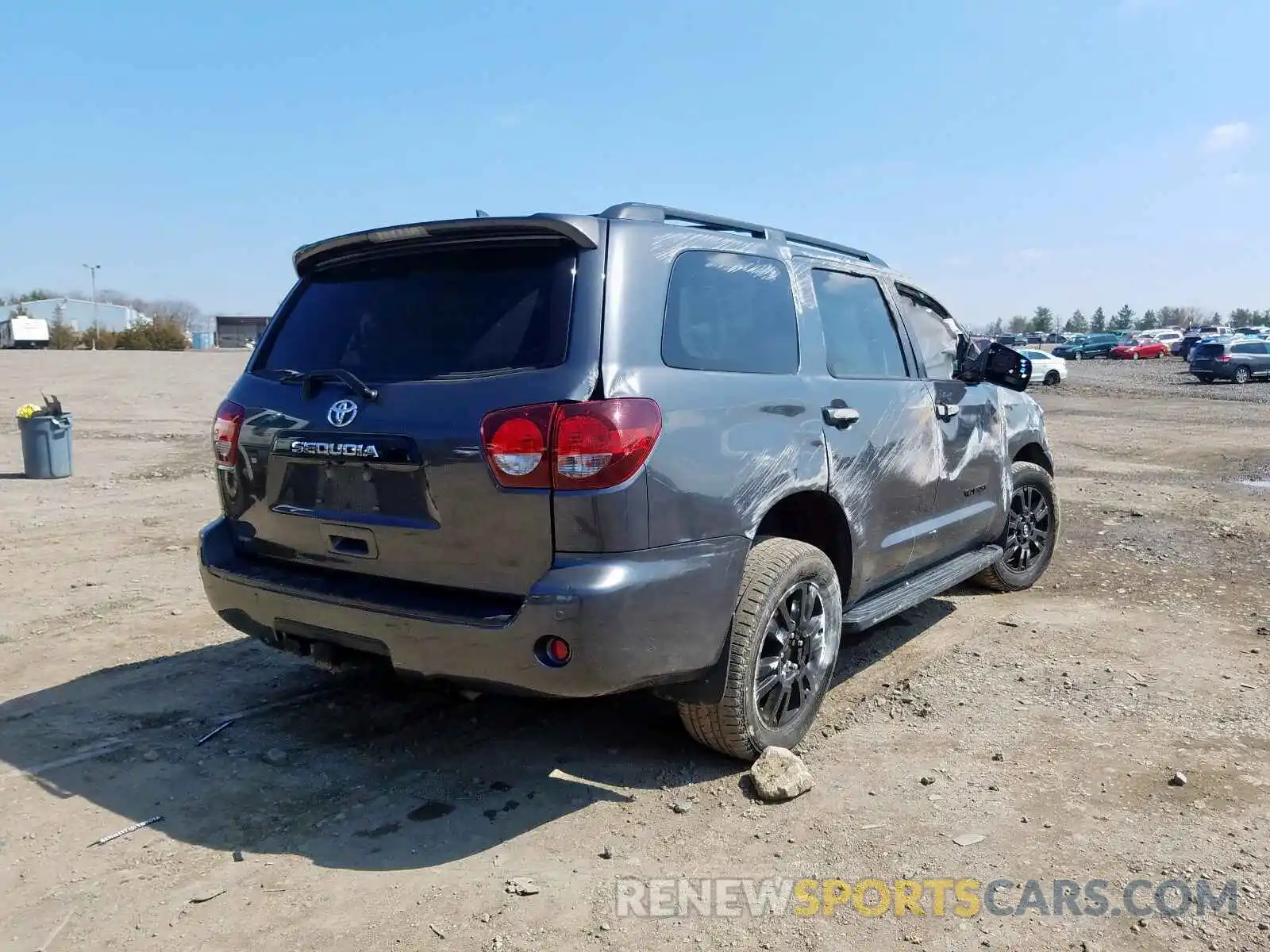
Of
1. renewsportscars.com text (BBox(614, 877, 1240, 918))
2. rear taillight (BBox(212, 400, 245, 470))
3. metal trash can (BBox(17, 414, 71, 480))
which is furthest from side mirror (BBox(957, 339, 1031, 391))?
metal trash can (BBox(17, 414, 71, 480))

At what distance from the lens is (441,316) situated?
3260mm

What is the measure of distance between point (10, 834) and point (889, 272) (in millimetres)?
4345

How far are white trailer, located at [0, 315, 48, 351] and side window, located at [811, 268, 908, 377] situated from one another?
78774 millimetres

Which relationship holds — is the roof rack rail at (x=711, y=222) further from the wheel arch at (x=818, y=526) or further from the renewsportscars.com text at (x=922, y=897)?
the renewsportscars.com text at (x=922, y=897)

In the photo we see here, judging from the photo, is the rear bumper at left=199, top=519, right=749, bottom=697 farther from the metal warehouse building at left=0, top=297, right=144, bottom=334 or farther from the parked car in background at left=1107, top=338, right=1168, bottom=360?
the metal warehouse building at left=0, top=297, right=144, bottom=334

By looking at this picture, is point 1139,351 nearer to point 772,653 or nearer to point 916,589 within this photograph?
point 916,589

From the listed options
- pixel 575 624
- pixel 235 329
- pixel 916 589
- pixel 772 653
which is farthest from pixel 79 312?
pixel 575 624

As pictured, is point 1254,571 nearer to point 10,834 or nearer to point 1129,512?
point 1129,512

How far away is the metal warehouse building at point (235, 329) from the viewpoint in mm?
97125

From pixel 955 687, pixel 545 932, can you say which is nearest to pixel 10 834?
pixel 545 932

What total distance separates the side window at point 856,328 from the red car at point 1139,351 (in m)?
A: 61.6

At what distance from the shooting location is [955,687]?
4.52 m

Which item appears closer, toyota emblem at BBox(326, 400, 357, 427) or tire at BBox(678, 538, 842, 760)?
toyota emblem at BBox(326, 400, 357, 427)

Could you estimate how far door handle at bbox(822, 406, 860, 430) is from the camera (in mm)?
3787
